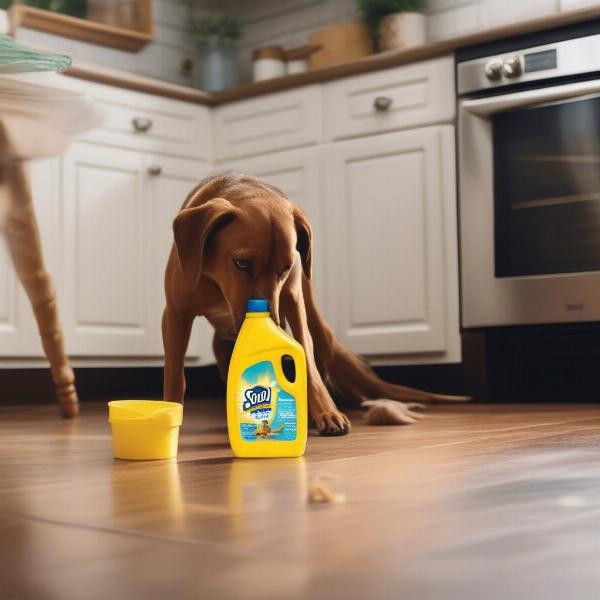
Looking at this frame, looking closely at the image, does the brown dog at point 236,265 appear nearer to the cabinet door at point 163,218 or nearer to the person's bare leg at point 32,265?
the person's bare leg at point 32,265

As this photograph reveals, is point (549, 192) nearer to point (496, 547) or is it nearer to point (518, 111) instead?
point (518, 111)

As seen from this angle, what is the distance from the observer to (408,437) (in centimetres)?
168

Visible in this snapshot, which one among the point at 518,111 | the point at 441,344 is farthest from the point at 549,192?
the point at 441,344

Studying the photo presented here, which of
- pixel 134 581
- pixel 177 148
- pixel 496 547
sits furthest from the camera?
pixel 177 148

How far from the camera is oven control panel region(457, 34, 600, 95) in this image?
9.04 ft

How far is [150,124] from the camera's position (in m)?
3.46

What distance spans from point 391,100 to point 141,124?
2.94 feet

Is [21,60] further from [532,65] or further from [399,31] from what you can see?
[399,31]

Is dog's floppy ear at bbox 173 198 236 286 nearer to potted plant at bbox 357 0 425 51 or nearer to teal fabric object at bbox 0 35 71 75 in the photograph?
teal fabric object at bbox 0 35 71 75

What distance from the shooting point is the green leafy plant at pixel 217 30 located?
4.13m

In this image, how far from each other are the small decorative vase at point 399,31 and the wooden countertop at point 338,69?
212 millimetres

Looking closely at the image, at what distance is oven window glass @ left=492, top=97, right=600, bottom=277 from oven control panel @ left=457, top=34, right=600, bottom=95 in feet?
0.31

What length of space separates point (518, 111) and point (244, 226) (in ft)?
4.98

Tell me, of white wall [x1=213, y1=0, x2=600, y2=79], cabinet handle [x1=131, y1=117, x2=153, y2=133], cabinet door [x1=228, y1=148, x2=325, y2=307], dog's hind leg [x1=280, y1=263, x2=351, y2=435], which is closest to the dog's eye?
dog's hind leg [x1=280, y1=263, x2=351, y2=435]
